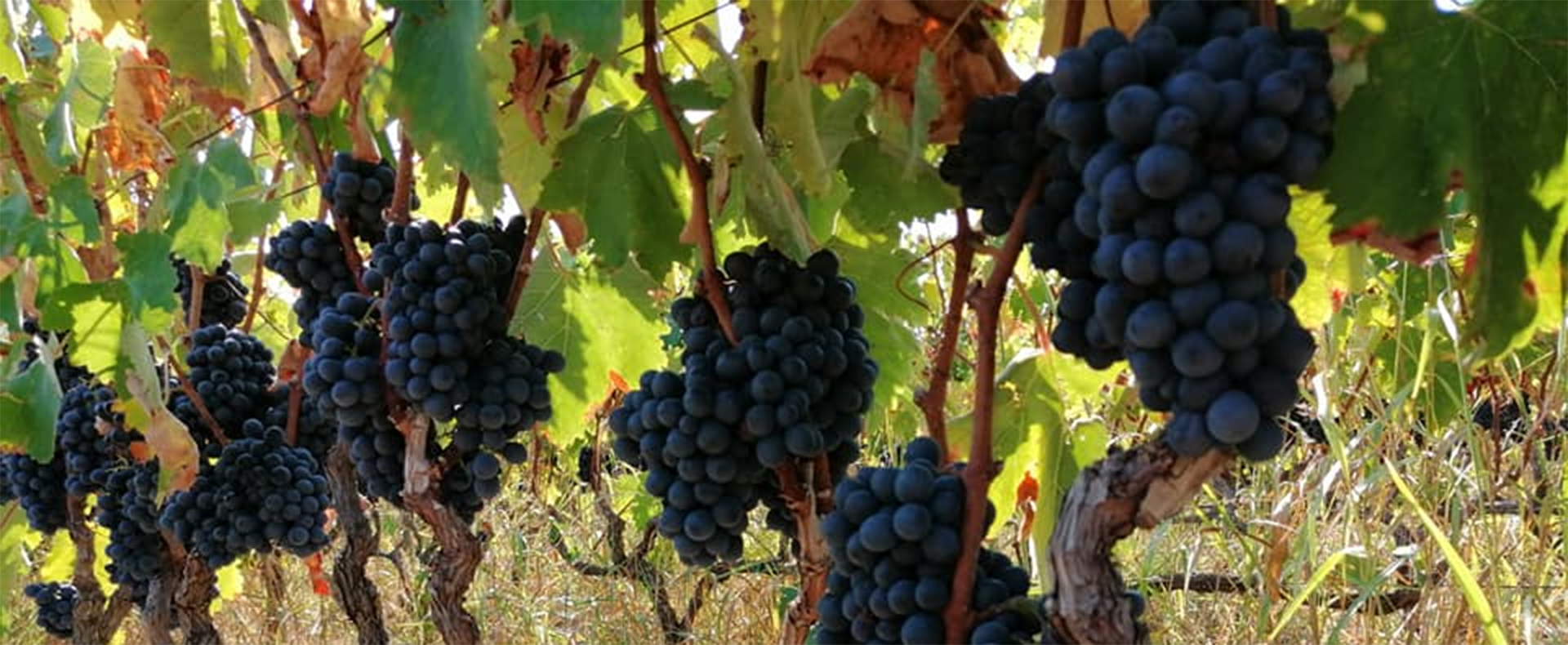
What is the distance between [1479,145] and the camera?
84 cm

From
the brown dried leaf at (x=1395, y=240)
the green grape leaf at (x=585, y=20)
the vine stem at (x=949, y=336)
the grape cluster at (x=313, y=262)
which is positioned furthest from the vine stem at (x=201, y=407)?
the brown dried leaf at (x=1395, y=240)

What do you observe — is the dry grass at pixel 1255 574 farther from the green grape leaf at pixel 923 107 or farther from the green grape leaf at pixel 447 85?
the green grape leaf at pixel 447 85

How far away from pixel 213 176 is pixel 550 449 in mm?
2008

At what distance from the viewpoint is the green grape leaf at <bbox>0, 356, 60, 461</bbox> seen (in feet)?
6.31

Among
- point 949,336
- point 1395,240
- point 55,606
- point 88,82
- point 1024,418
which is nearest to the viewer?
point 1395,240

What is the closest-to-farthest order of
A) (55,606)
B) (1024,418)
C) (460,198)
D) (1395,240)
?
(1395,240) < (1024,418) < (460,198) < (55,606)

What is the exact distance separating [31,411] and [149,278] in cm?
38

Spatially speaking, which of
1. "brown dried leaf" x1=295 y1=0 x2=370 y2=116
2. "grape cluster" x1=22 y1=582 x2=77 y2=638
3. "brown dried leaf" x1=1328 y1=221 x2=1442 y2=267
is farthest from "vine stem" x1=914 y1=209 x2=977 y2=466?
"grape cluster" x1=22 y1=582 x2=77 y2=638

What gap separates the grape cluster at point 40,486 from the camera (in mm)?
2312

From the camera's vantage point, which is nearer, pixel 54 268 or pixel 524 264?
pixel 524 264

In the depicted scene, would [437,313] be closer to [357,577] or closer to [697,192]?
[697,192]

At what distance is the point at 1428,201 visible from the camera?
0.83m

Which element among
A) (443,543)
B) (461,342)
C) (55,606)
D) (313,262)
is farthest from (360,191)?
(55,606)

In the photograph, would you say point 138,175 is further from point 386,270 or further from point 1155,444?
point 1155,444
